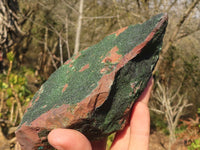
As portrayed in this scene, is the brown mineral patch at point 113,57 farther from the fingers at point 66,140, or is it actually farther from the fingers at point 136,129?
the fingers at point 66,140

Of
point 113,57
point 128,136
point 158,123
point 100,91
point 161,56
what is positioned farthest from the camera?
point 158,123

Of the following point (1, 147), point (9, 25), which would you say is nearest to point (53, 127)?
point (1, 147)

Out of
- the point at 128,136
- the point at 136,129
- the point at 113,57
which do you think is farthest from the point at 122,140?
the point at 113,57

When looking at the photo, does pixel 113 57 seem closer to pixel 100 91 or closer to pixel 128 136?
pixel 100 91

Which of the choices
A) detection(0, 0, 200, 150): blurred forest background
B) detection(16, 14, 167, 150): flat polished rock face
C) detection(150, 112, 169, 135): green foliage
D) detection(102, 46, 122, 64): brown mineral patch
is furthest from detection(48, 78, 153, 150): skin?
detection(150, 112, 169, 135): green foliage

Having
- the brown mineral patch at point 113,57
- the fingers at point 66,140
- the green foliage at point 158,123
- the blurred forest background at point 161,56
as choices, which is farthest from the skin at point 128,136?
the green foliage at point 158,123

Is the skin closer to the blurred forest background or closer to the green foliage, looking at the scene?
the blurred forest background

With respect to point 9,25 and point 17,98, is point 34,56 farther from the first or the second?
point 17,98
